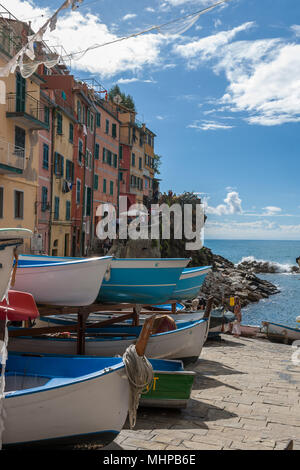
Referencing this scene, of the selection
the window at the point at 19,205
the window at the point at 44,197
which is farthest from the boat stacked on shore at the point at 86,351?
the window at the point at 44,197

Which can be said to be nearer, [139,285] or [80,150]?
[139,285]

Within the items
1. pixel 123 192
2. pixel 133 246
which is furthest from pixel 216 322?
pixel 123 192

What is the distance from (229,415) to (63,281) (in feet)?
13.6

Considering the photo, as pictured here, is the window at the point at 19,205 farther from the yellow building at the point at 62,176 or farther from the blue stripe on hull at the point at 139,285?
the blue stripe on hull at the point at 139,285

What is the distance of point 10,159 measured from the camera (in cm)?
2123

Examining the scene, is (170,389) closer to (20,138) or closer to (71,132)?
(20,138)

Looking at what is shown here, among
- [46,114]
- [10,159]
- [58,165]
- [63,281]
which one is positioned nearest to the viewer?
[63,281]

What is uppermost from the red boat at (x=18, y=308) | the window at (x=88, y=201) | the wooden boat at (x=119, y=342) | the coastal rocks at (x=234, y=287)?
the window at (x=88, y=201)

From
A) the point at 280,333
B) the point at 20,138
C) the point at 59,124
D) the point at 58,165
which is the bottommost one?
the point at 280,333

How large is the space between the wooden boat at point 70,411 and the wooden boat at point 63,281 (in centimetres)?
296

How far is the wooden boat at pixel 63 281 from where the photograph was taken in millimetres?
8695

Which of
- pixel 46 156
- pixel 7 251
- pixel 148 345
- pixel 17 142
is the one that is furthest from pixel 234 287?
pixel 7 251

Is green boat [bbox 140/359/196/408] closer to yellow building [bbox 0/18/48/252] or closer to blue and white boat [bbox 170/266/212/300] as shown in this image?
blue and white boat [bbox 170/266/212/300]

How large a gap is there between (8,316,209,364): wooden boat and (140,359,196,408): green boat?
4.31 feet
